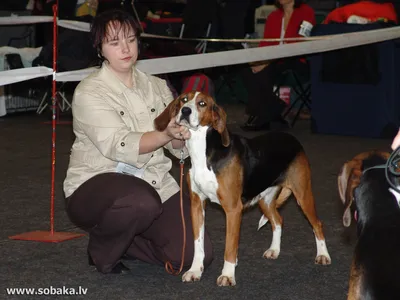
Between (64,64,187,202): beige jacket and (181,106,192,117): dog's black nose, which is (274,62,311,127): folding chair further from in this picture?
(181,106,192,117): dog's black nose

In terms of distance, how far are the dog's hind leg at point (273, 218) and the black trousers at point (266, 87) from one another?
4.99m

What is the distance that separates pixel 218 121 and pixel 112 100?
64 centimetres

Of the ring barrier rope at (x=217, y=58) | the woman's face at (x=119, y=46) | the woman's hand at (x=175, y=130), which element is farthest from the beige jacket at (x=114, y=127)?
the ring barrier rope at (x=217, y=58)

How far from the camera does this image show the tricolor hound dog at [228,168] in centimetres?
407

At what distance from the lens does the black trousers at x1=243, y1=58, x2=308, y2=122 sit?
9.72 m

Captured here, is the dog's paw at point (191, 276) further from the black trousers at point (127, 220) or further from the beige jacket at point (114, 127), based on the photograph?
the beige jacket at point (114, 127)

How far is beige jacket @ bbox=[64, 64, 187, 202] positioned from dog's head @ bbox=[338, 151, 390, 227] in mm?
1505

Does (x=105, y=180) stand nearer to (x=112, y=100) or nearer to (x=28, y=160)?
(x=112, y=100)

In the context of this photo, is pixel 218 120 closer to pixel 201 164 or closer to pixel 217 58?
pixel 201 164

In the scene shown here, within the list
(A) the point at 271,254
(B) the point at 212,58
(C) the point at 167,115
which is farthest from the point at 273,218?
(B) the point at 212,58

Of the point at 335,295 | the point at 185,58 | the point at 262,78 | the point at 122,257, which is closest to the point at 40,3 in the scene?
the point at 262,78

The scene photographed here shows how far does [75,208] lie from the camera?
4.37 m

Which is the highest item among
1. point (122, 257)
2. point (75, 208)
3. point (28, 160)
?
point (75, 208)

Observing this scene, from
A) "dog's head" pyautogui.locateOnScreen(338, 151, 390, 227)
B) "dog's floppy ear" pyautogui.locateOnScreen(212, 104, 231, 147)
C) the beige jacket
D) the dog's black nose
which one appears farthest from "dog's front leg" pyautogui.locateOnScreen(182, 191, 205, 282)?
"dog's head" pyautogui.locateOnScreen(338, 151, 390, 227)
